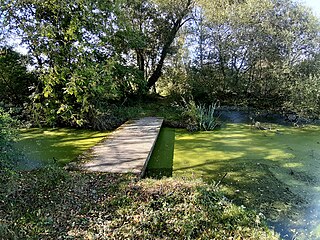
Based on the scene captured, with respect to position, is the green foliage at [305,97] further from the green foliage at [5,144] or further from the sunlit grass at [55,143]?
the green foliage at [5,144]

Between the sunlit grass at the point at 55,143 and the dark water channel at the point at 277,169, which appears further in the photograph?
the sunlit grass at the point at 55,143

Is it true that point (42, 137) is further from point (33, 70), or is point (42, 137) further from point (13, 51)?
point (13, 51)

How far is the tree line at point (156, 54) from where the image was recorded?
21.1 ft

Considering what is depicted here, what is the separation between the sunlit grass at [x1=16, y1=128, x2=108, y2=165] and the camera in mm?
4844

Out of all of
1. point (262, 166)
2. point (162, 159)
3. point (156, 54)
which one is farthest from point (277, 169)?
point (156, 54)

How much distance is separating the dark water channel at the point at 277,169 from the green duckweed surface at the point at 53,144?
5.05 feet

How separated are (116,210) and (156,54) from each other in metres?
9.41

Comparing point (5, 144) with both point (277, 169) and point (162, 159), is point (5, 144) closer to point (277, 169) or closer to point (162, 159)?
point (162, 159)

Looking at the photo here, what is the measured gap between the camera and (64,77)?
250 inches

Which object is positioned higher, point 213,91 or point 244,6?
point 244,6

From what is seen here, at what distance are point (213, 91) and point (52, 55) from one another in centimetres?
626

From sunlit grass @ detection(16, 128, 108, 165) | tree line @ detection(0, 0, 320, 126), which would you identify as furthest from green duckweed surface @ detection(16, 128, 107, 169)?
tree line @ detection(0, 0, 320, 126)

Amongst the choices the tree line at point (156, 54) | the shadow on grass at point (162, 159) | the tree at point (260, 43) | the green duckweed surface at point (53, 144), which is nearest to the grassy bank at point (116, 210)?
the shadow on grass at point (162, 159)

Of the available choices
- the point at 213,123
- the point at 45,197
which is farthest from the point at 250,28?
the point at 45,197
